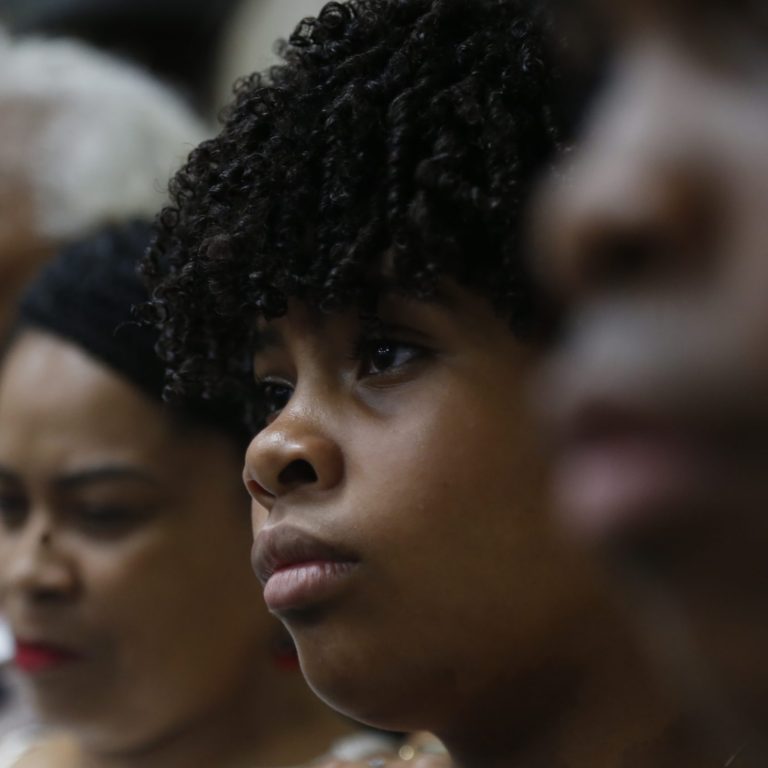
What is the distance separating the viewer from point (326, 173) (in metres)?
0.95

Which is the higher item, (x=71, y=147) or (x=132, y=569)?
(x=71, y=147)

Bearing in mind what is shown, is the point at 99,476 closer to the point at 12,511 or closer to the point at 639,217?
the point at 12,511

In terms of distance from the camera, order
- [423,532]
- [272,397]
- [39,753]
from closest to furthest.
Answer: [423,532]
[272,397]
[39,753]

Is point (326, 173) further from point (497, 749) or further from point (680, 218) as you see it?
point (680, 218)

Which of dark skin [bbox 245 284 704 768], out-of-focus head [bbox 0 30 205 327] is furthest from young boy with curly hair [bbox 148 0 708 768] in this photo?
out-of-focus head [bbox 0 30 205 327]

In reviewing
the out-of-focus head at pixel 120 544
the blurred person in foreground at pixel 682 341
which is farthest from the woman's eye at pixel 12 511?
the blurred person in foreground at pixel 682 341

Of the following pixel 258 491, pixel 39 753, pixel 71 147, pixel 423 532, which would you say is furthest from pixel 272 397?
pixel 71 147

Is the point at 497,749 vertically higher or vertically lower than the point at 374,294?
lower

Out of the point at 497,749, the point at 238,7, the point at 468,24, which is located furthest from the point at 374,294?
the point at 238,7

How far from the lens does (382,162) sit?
939 mm

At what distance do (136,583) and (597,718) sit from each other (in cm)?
69

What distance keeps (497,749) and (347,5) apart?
0.56m

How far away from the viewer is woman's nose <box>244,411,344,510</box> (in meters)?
0.88

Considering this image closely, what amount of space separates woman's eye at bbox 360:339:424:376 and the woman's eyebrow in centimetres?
62
